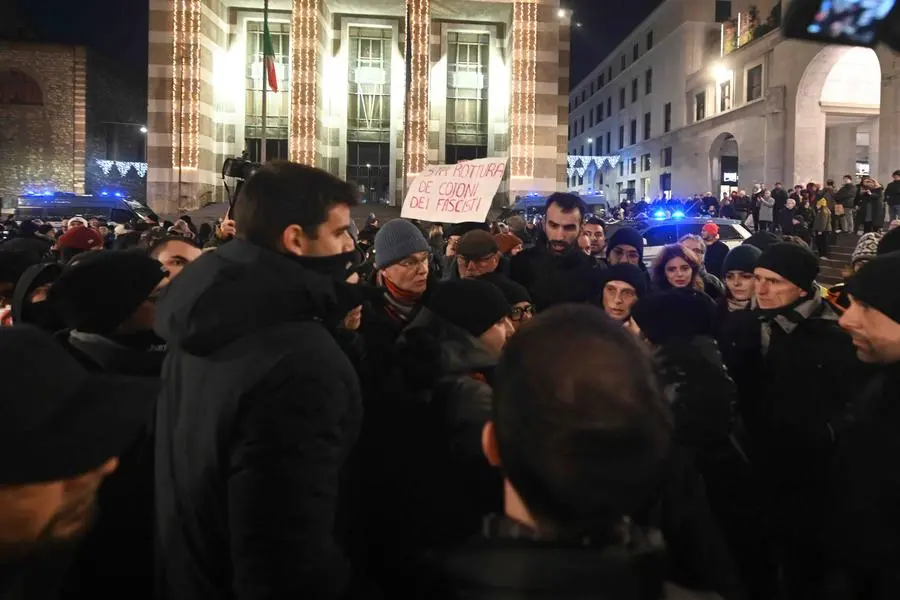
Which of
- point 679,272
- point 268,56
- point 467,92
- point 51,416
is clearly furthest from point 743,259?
point 467,92

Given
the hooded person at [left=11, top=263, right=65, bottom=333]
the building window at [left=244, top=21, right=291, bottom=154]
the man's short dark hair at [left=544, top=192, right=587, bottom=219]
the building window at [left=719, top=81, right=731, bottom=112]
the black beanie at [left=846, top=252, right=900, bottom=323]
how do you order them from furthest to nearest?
the building window at [left=719, top=81, right=731, bottom=112]
the building window at [left=244, top=21, right=291, bottom=154]
the man's short dark hair at [left=544, top=192, right=587, bottom=219]
the hooded person at [left=11, top=263, right=65, bottom=333]
the black beanie at [left=846, top=252, right=900, bottom=323]

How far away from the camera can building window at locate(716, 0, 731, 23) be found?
4294 centimetres

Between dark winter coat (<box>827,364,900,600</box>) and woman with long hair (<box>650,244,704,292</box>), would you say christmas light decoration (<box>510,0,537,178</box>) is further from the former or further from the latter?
dark winter coat (<box>827,364,900,600</box>)

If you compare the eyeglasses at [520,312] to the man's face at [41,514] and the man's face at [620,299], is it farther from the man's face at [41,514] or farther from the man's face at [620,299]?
the man's face at [41,514]

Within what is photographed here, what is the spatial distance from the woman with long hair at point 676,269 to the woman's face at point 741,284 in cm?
38

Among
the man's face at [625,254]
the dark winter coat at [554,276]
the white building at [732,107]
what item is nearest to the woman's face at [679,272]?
the man's face at [625,254]

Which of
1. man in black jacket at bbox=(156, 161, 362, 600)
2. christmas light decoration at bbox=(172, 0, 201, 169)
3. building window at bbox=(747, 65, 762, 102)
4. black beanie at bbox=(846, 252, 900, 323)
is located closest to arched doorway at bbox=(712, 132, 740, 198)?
building window at bbox=(747, 65, 762, 102)

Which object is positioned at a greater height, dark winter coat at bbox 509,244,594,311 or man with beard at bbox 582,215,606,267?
man with beard at bbox 582,215,606,267

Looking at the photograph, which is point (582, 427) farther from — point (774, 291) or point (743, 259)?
point (743, 259)

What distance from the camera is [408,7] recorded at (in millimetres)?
25562

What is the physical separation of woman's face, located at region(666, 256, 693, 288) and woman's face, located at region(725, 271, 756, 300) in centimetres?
38

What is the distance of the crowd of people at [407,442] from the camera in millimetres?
1137

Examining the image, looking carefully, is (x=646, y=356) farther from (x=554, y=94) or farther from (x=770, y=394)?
(x=554, y=94)

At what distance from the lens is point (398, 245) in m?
4.08
